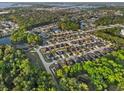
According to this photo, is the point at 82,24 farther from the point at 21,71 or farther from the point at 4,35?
the point at 21,71

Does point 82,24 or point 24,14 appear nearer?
point 82,24

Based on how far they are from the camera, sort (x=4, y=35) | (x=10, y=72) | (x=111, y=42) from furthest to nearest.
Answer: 1. (x=4, y=35)
2. (x=111, y=42)
3. (x=10, y=72)

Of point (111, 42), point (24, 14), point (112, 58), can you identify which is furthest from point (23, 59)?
point (24, 14)

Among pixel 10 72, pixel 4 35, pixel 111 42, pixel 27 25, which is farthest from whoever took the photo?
pixel 27 25

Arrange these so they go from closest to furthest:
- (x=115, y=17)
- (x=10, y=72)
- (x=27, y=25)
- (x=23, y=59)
A: (x=10, y=72) < (x=23, y=59) < (x=27, y=25) < (x=115, y=17)

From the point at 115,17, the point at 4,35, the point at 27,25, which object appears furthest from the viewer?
the point at 115,17

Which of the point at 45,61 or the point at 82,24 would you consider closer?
the point at 45,61

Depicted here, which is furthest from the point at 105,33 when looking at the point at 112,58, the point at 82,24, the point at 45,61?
the point at 45,61

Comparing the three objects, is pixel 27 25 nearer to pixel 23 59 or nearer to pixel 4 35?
pixel 4 35
